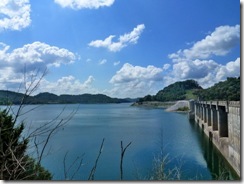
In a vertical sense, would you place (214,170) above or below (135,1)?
below

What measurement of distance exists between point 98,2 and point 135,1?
1.18 feet

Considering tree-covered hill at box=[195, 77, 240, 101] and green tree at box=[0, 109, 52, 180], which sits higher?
tree-covered hill at box=[195, 77, 240, 101]

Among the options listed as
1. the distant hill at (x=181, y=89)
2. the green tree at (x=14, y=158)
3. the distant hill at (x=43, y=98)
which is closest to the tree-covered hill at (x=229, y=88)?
the distant hill at (x=181, y=89)

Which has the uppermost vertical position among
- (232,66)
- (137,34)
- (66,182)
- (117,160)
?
(137,34)

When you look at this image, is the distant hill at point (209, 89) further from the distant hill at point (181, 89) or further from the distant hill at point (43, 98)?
the distant hill at point (43, 98)

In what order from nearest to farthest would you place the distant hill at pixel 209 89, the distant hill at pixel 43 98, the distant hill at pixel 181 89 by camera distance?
the distant hill at pixel 43 98
the distant hill at pixel 209 89
the distant hill at pixel 181 89

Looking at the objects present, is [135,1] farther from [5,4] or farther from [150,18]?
[5,4]

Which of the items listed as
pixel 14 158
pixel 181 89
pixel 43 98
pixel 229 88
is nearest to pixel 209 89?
pixel 181 89

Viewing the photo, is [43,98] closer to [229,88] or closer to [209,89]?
[229,88]

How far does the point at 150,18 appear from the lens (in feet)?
9.79

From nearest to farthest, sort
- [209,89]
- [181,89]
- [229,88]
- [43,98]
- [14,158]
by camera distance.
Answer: [14,158] → [43,98] → [229,88] → [181,89] → [209,89]

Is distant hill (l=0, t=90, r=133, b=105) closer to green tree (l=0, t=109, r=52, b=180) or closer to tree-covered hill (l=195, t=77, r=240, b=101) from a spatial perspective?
green tree (l=0, t=109, r=52, b=180)

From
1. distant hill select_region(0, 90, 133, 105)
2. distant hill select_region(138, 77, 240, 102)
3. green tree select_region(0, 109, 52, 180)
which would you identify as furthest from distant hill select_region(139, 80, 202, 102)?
green tree select_region(0, 109, 52, 180)

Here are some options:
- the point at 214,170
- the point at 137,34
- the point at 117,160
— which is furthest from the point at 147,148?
the point at 137,34
